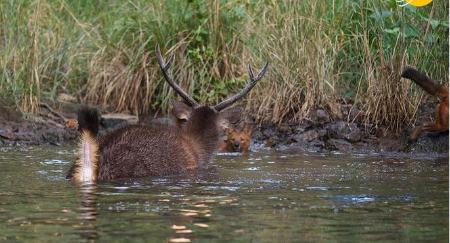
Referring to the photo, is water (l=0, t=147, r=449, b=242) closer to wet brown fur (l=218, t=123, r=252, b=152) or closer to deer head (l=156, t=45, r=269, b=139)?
deer head (l=156, t=45, r=269, b=139)

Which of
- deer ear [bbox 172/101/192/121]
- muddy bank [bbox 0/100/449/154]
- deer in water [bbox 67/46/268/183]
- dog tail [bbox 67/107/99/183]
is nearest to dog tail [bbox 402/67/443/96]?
muddy bank [bbox 0/100/449/154]

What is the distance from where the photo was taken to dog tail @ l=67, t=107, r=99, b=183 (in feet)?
28.4

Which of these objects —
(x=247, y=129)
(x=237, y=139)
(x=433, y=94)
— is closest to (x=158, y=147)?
(x=237, y=139)

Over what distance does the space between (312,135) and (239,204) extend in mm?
5091

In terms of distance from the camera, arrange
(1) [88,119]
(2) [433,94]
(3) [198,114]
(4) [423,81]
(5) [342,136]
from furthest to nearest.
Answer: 1. (5) [342,136]
2. (2) [433,94]
3. (4) [423,81]
4. (3) [198,114]
5. (1) [88,119]

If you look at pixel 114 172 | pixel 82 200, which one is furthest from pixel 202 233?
pixel 114 172

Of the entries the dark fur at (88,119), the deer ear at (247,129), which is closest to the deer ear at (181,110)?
the deer ear at (247,129)

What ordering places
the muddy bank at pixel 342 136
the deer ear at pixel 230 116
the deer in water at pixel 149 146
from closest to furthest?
1. the deer in water at pixel 149 146
2. the deer ear at pixel 230 116
3. the muddy bank at pixel 342 136

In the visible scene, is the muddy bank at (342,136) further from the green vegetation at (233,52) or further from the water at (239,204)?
the water at (239,204)

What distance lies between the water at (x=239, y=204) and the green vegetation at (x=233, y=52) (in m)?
1.97

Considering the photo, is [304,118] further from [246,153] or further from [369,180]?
[369,180]

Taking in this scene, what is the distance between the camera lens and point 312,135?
42.0 feet

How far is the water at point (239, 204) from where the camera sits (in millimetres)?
6527

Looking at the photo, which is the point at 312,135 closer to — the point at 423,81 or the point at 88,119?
the point at 423,81
